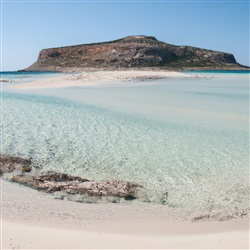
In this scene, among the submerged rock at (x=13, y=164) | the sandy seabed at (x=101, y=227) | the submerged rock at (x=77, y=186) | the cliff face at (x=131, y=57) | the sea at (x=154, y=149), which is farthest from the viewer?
the cliff face at (x=131, y=57)

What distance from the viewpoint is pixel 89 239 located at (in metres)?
4.74

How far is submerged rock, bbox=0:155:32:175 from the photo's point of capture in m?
7.80

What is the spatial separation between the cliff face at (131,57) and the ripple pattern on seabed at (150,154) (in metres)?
61.0

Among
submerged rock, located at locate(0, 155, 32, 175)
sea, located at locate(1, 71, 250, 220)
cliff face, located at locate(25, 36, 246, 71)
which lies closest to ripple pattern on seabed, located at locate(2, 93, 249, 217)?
sea, located at locate(1, 71, 250, 220)

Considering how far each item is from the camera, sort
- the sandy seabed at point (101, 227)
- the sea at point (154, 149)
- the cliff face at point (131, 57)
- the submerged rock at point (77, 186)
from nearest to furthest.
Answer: the sandy seabed at point (101, 227)
the submerged rock at point (77, 186)
the sea at point (154, 149)
the cliff face at point (131, 57)

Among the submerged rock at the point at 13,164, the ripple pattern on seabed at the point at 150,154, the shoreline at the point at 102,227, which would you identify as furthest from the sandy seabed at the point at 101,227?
the submerged rock at the point at 13,164

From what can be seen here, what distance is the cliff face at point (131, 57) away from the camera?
249 feet

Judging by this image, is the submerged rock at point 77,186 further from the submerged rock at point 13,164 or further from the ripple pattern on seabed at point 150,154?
the submerged rock at point 13,164

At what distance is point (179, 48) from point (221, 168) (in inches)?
3372

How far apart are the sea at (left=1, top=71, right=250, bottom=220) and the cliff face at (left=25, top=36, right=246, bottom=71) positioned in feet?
193

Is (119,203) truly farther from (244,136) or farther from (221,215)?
(244,136)

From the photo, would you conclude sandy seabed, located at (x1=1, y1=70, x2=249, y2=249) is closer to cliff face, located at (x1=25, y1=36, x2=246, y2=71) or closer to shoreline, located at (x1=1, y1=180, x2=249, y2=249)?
shoreline, located at (x1=1, y1=180, x2=249, y2=249)

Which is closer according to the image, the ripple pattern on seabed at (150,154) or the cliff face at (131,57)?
the ripple pattern on seabed at (150,154)

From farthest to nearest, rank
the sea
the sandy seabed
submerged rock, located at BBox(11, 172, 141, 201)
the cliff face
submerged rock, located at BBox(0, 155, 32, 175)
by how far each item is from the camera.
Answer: the cliff face < submerged rock, located at BBox(0, 155, 32, 175) < the sea < submerged rock, located at BBox(11, 172, 141, 201) < the sandy seabed
